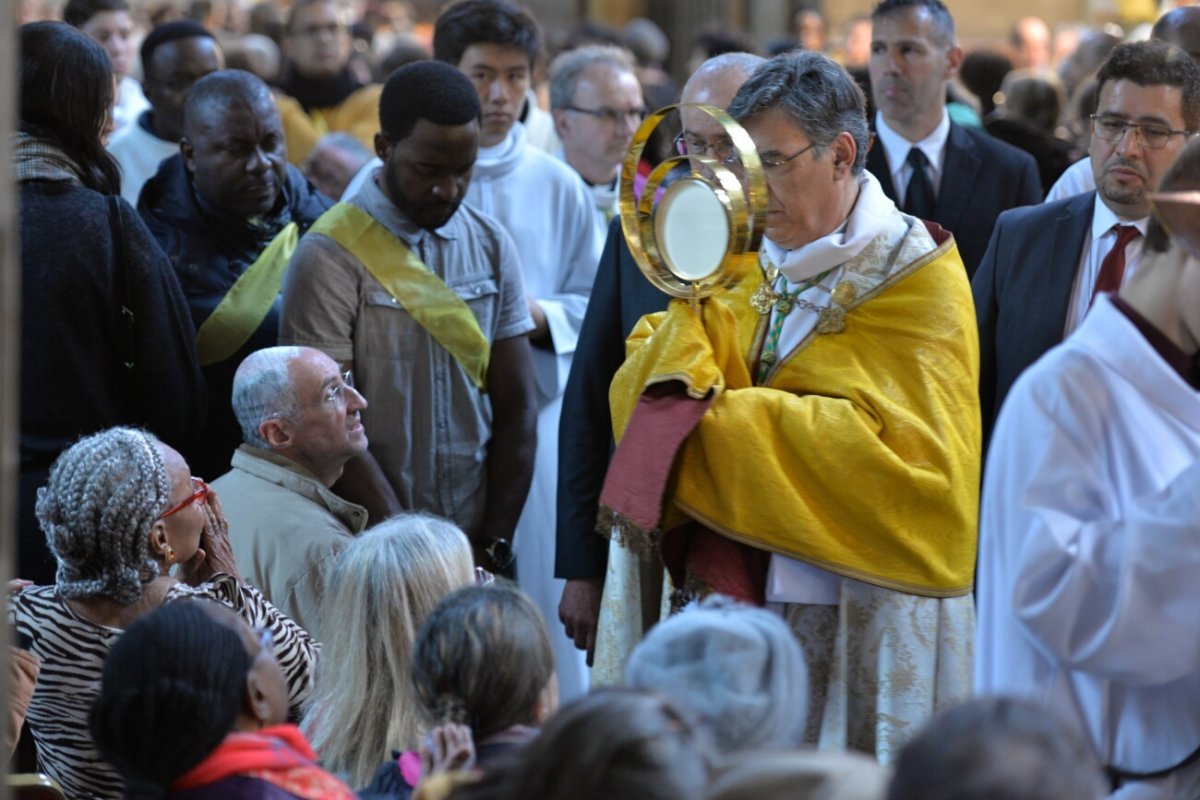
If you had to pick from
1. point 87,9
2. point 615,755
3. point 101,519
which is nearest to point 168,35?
point 87,9

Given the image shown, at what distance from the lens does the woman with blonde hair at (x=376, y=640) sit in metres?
3.18

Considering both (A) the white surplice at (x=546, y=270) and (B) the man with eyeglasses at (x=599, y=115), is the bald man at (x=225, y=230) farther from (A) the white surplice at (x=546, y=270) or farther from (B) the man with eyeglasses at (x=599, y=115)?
(B) the man with eyeglasses at (x=599, y=115)

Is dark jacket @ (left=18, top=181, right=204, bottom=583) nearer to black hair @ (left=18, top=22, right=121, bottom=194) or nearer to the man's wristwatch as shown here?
black hair @ (left=18, top=22, right=121, bottom=194)

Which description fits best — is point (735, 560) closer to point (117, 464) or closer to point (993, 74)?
point (117, 464)

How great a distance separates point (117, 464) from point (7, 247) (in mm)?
1201

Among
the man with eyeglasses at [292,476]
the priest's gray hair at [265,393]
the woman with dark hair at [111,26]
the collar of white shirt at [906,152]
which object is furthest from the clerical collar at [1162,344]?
the woman with dark hair at [111,26]

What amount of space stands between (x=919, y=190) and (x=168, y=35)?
2.69 metres

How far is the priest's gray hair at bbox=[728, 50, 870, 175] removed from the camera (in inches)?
136

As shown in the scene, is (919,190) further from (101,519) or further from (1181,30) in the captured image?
(101,519)

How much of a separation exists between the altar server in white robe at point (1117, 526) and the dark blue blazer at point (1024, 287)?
5.11ft

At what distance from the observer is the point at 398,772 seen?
287 cm

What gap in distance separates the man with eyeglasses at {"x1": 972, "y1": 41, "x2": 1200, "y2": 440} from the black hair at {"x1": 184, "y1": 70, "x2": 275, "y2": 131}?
6.98 ft

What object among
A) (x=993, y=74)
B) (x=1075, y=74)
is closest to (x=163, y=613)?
(x=993, y=74)

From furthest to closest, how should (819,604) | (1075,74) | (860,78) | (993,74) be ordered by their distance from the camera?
(1075,74) < (993,74) < (860,78) < (819,604)
